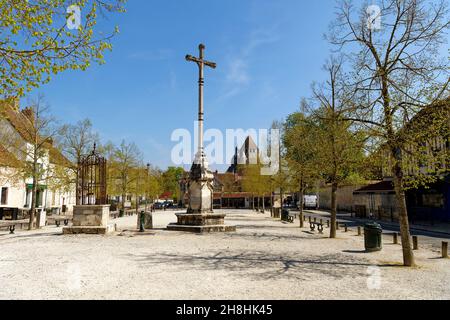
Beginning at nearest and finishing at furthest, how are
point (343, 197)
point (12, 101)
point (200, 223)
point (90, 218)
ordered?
point (12, 101) < point (90, 218) < point (200, 223) < point (343, 197)

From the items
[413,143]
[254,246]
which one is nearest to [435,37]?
[413,143]

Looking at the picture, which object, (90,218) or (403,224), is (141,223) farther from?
(403,224)

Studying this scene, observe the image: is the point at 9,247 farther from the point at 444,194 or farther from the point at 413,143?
the point at 444,194

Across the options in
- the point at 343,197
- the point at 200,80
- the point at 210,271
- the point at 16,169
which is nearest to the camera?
the point at 210,271

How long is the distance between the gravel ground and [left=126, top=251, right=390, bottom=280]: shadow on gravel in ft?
0.09

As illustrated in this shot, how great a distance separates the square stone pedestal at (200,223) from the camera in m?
17.8

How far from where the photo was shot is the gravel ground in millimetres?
6434

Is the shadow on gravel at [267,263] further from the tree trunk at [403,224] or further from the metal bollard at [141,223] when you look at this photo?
the metal bollard at [141,223]

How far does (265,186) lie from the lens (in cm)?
3884

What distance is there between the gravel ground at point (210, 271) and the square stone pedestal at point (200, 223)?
4.28m

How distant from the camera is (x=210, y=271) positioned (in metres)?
8.31

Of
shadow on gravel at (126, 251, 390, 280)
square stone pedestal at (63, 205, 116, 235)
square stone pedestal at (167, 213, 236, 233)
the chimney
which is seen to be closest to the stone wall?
square stone pedestal at (167, 213, 236, 233)

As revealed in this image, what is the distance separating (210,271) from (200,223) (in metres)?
9.97

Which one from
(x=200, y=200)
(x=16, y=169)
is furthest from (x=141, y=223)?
(x=16, y=169)
